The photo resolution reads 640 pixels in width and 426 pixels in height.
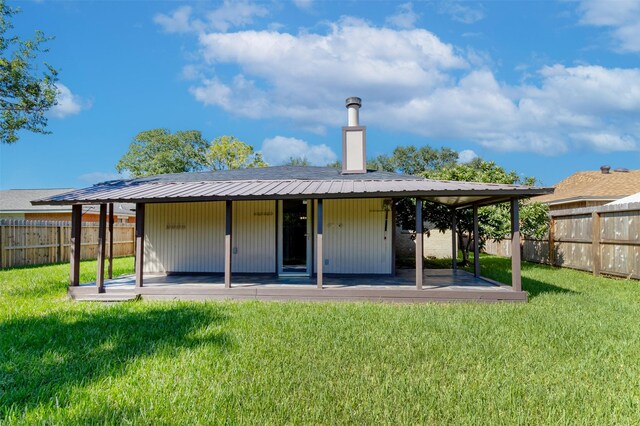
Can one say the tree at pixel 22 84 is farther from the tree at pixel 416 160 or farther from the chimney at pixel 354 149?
the tree at pixel 416 160

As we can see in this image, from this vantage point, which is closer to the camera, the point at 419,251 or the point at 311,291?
the point at 419,251

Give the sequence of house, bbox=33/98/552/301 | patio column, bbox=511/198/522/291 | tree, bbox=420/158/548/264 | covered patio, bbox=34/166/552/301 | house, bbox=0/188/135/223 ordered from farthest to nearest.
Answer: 1. house, bbox=0/188/135/223
2. tree, bbox=420/158/548/264
3. house, bbox=33/98/552/301
4. covered patio, bbox=34/166/552/301
5. patio column, bbox=511/198/522/291

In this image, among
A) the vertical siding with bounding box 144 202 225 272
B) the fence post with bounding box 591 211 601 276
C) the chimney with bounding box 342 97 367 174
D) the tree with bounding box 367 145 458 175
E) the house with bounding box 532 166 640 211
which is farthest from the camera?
the tree with bounding box 367 145 458 175

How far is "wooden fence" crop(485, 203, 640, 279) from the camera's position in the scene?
368 inches

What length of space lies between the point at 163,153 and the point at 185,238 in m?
23.2

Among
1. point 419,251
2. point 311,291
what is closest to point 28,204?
point 311,291

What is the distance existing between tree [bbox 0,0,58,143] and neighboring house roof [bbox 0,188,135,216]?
711 cm

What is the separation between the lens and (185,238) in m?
10.3

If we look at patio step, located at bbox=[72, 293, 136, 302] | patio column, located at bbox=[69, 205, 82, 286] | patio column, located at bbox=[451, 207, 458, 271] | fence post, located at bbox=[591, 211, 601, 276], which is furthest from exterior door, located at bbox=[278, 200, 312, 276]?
fence post, located at bbox=[591, 211, 601, 276]

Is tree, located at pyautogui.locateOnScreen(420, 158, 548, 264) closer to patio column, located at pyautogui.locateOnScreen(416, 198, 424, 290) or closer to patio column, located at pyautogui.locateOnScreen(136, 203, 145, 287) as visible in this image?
patio column, located at pyautogui.locateOnScreen(416, 198, 424, 290)

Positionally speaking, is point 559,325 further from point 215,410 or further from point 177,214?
point 177,214

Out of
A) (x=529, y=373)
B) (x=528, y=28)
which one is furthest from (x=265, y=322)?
(x=528, y=28)

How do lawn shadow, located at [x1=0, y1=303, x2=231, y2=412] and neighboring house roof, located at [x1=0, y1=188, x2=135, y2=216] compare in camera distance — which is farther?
neighboring house roof, located at [x1=0, y1=188, x2=135, y2=216]

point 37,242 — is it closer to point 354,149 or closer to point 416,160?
point 354,149
